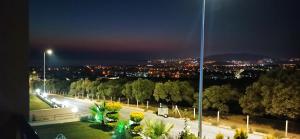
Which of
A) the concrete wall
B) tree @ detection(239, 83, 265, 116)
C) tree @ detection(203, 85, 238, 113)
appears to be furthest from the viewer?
tree @ detection(203, 85, 238, 113)

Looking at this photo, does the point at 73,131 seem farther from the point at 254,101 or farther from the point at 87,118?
the point at 254,101

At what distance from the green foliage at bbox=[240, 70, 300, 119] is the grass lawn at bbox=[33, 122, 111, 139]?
383 inches

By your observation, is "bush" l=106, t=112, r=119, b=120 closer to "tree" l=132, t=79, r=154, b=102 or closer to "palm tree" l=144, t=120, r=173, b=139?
"palm tree" l=144, t=120, r=173, b=139

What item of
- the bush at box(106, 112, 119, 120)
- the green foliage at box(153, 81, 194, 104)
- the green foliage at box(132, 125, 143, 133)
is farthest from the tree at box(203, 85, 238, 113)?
Answer: the green foliage at box(132, 125, 143, 133)

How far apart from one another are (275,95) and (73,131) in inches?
470

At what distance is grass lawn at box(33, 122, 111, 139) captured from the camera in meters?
17.1

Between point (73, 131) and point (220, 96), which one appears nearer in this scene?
point (73, 131)

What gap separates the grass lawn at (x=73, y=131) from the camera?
17077 mm

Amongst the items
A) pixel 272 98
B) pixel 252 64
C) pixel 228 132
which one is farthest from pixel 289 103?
pixel 252 64

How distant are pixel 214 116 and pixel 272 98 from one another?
6.91 m

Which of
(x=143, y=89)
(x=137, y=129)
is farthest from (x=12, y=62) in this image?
(x=143, y=89)

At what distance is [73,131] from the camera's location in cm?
1866

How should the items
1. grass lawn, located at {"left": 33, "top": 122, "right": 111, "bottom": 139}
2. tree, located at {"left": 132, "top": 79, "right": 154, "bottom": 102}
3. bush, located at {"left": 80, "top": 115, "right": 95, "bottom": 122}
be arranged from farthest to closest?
1. tree, located at {"left": 132, "top": 79, "right": 154, "bottom": 102}
2. bush, located at {"left": 80, "top": 115, "right": 95, "bottom": 122}
3. grass lawn, located at {"left": 33, "top": 122, "right": 111, "bottom": 139}

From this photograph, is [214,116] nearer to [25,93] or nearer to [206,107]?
[206,107]
